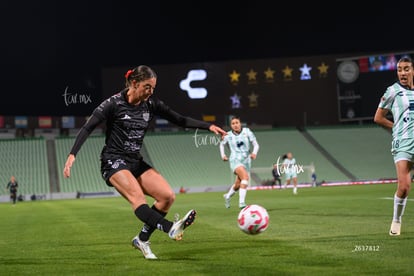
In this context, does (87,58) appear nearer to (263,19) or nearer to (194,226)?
(263,19)

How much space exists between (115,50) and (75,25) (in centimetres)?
601

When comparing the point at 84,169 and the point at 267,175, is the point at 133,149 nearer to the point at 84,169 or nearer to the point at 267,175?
the point at 267,175

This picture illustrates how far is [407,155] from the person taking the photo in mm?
8859

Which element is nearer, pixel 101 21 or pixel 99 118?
pixel 99 118

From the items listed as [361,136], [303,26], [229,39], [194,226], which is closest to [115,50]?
[229,39]

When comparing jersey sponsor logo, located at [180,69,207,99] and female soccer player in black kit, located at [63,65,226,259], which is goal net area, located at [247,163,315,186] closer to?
jersey sponsor logo, located at [180,69,207,99]

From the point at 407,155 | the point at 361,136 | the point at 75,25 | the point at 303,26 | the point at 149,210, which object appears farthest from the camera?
the point at 361,136

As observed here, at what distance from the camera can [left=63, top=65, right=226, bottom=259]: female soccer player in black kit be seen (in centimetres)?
759

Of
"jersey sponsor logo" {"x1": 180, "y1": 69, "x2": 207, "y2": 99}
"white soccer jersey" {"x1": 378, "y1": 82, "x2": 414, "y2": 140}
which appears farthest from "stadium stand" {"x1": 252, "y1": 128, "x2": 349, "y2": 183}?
"white soccer jersey" {"x1": 378, "y1": 82, "x2": 414, "y2": 140}

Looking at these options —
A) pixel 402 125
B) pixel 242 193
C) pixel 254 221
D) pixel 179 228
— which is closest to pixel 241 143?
pixel 242 193

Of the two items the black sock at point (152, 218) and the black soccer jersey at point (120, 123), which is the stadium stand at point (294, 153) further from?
the black sock at point (152, 218)

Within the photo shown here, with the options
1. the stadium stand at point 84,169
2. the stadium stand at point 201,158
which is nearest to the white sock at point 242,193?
the stadium stand at point 201,158

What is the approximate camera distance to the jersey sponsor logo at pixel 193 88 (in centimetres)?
4569

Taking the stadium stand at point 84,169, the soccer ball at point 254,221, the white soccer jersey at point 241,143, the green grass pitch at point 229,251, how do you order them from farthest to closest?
1. the stadium stand at point 84,169
2. the white soccer jersey at point 241,143
3. the soccer ball at point 254,221
4. the green grass pitch at point 229,251
